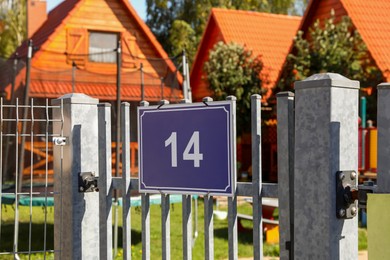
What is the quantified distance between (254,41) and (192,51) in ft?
36.9

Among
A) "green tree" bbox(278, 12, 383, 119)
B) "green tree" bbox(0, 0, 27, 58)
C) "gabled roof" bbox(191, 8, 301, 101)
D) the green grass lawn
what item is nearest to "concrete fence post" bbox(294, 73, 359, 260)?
the green grass lawn

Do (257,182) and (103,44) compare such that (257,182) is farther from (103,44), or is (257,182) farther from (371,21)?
(103,44)

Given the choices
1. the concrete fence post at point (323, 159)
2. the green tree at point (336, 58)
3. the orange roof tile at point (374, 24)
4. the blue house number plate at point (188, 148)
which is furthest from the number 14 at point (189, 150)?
the orange roof tile at point (374, 24)

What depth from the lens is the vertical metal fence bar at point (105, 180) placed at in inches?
168

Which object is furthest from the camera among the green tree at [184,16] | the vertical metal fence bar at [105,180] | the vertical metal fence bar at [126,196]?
the green tree at [184,16]

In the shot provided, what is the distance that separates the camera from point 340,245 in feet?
10.2

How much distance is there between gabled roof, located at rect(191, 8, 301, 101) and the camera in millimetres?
24484

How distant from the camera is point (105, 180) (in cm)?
428

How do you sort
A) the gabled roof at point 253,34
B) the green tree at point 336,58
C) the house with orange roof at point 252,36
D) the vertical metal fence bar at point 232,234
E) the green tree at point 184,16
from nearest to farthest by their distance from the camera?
the vertical metal fence bar at point 232,234 < the green tree at point 336,58 < the house with orange roof at point 252,36 < the gabled roof at point 253,34 < the green tree at point 184,16

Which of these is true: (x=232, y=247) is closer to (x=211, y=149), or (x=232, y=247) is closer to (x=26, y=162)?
(x=211, y=149)

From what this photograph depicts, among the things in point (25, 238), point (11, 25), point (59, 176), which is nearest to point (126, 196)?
point (59, 176)

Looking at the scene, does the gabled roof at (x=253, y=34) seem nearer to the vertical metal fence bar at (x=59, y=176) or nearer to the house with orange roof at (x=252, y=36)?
the house with orange roof at (x=252, y=36)

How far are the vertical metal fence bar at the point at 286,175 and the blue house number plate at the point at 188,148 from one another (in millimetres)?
275

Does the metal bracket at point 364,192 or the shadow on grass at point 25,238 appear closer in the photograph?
the metal bracket at point 364,192
